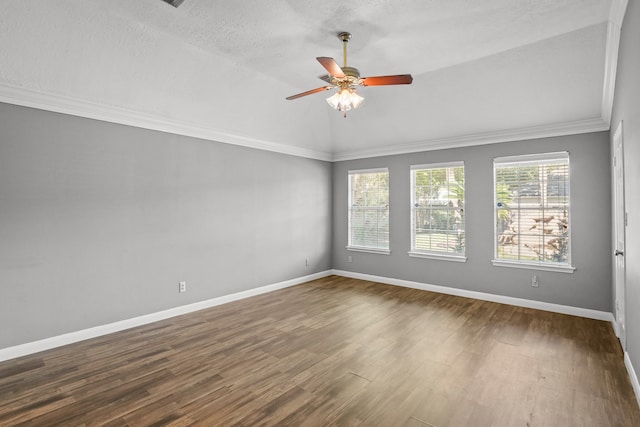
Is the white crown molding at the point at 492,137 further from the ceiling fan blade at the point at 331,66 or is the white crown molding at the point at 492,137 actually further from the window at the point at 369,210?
the ceiling fan blade at the point at 331,66

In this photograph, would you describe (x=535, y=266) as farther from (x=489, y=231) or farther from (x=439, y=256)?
(x=439, y=256)

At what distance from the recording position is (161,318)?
430cm

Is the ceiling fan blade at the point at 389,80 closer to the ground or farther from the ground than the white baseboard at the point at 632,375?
farther from the ground

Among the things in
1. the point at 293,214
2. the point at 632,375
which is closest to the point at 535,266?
the point at 632,375

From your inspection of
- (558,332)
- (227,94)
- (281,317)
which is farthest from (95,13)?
(558,332)

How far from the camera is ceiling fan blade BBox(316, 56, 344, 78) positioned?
2.52m

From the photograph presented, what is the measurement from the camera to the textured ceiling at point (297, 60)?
289cm

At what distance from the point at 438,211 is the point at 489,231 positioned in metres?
0.89

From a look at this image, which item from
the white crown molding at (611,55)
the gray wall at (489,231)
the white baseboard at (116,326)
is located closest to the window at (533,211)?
the gray wall at (489,231)

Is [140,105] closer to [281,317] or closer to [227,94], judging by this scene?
[227,94]

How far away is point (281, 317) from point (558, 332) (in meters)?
3.32

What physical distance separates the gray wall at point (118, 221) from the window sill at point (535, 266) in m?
3.61

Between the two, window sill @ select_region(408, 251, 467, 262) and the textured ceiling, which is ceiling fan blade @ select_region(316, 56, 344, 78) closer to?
the textured ceiling

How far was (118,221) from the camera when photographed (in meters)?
3.95
